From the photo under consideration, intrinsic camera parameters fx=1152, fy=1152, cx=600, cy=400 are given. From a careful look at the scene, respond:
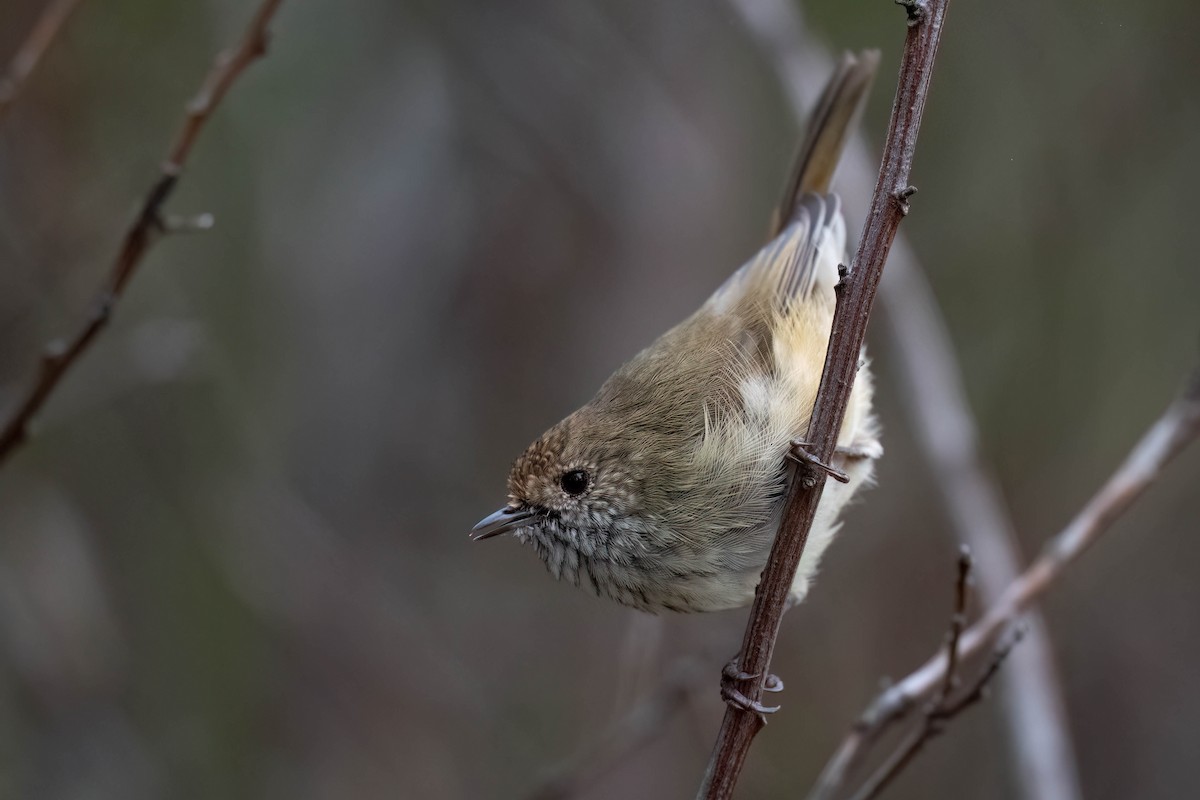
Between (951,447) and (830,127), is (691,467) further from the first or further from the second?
(830,127)

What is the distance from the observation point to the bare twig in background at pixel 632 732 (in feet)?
11.3

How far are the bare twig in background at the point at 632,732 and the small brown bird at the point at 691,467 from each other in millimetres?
507

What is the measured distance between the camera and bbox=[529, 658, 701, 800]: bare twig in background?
3434mm

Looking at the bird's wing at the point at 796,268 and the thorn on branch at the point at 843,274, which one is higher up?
the bird's wing at the point at 796,268

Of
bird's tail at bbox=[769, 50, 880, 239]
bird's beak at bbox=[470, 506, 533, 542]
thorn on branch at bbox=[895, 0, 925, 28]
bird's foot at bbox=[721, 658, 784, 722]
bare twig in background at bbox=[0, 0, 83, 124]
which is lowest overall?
bird's foot at bbox=[721, 658, 784, 722]

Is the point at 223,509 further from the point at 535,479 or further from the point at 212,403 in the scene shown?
the point at 535,479

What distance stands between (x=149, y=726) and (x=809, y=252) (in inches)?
132

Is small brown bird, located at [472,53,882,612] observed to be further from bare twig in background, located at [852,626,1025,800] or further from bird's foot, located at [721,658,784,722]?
bare twig in background, located at [852,626,1025,800]

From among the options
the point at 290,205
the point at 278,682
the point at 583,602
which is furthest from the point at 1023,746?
the point at 290,205

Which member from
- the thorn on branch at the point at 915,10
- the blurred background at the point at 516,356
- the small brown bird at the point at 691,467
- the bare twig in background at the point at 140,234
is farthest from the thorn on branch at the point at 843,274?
the blurred background at the point at 516,356

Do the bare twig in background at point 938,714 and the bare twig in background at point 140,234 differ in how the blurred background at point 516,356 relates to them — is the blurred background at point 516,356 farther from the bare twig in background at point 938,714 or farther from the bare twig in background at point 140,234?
the bare twig in background at point 140,234

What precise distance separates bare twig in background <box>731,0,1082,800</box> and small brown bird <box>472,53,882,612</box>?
0.44 metres

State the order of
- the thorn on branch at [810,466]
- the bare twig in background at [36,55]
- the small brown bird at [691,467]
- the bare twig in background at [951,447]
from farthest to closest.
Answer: the bare twig in background at [951,447]
the small brown bird at [691,467]
the bare twig in background at [36,55]
the thorn on branch at [810,466]

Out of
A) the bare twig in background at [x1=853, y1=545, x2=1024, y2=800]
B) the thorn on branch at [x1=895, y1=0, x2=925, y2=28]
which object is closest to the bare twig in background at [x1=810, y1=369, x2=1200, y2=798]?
the bare twig in background at [x1=853, y1=545, x2=1024, y2=800]
